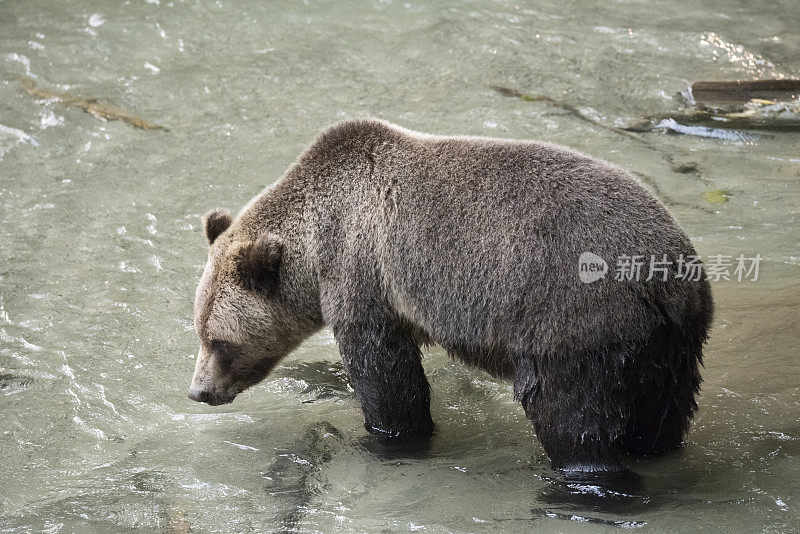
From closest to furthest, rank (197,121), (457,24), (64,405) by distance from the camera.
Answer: (64,405)
(197,121)
(457,24)

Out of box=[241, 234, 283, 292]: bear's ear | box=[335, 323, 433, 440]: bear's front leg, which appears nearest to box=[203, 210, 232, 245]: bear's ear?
box=[241, 234, 283, 292]: bear's ear

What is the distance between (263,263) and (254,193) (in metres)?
3.95

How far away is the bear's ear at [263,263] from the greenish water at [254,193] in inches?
43.3

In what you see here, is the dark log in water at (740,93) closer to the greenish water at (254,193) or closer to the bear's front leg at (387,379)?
the greenish water at (254,193)

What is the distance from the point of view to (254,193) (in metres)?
9.63

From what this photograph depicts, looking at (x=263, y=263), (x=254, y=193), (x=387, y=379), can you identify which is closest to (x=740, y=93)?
(x=254, y=193)

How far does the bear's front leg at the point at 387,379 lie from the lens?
577 cm

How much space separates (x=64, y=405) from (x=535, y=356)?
3.56 meters

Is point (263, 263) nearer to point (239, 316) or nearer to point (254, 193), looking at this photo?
point (239, 316)

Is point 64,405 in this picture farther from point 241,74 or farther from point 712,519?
point 241,74

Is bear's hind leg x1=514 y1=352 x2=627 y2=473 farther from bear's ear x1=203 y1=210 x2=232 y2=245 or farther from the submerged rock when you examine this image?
the submerged rock

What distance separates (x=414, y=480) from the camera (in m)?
5.46

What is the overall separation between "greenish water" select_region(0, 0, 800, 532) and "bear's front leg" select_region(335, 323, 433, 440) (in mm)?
179

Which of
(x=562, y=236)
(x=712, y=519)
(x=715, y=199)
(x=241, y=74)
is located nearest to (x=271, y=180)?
(x=241, y=74)
